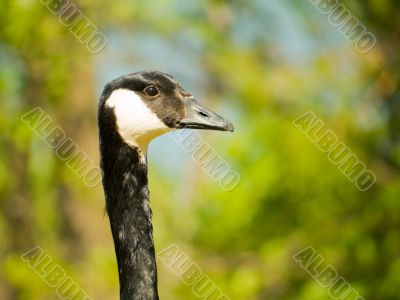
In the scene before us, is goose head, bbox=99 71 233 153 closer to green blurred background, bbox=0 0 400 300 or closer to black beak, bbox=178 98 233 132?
black beak, bbox=178 98 233 132

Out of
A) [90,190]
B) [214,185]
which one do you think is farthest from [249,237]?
[90,190]

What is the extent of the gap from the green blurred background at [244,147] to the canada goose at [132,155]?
345cm

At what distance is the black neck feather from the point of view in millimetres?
4602

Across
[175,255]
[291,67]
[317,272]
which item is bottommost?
[317,272]

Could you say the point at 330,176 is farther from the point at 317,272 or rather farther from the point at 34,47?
the point at 34,47

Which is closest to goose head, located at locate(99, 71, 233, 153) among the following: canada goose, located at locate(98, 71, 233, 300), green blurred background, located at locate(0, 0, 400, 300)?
canada goose, located at locate(98, 71, 233, 300)

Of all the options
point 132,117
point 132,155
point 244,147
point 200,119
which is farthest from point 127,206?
point 244,147

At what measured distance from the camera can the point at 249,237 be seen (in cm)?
1141

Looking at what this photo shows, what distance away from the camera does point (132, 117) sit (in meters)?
4.62

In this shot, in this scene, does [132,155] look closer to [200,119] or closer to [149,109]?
[149,109]

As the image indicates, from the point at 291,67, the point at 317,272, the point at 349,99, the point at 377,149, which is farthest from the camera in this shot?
the point at 291,67

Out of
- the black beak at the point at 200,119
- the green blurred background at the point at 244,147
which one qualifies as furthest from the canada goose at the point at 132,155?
the green blurred background at the point at 244,147

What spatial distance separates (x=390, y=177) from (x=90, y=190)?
4.16 meters

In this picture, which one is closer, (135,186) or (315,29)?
(135,186)
